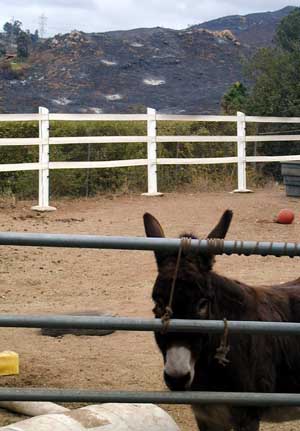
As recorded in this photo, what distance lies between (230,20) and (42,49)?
89.4 feet

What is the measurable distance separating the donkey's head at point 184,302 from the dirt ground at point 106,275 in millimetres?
2051

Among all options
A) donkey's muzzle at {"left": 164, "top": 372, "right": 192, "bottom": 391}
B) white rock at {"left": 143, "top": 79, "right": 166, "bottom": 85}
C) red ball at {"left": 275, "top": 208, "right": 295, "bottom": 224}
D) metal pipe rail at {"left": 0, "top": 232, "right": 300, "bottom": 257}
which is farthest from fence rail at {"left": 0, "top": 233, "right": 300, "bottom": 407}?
white rock at {"left": 143, "top": 79, "right": 166, "bottom": 85}

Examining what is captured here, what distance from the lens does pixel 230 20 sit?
70.6 metres

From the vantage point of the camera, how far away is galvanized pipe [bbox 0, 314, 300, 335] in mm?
2967

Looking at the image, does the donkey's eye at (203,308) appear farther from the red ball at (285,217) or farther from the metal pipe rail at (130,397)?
the red ball at (285,217)

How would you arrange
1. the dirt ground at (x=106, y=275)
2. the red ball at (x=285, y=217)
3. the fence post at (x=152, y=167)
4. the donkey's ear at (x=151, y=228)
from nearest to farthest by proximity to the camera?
the donkey's ear at (x=151, y=228) → the dirt ground at (x=106, y=275) → the red ball at (x=285, y=217) → the fence post at (x=152, y=167)

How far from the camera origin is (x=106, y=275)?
10.3 metres

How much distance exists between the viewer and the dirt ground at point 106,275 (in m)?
6.47

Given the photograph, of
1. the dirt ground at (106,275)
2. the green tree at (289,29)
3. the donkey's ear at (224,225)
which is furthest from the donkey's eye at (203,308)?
the green tree at (289,29)

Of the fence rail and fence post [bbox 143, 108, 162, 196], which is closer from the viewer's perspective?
the fence rail

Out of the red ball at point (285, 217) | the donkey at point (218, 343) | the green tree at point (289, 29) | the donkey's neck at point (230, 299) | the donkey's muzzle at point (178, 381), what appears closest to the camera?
the donkey's muzzle at point (178, 381)

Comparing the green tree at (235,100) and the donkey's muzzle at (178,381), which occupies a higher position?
the green tree at (235,100)

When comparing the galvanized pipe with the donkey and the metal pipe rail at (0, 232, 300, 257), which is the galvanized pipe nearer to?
the metal pipe rail at (0, 232, 300, 257)

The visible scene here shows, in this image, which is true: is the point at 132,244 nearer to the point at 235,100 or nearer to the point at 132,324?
the point at 132,324
